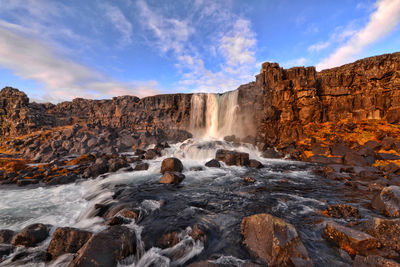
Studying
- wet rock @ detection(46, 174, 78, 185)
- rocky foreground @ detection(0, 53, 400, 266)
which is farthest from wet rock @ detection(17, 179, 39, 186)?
wet rock @ detection(46, 174, 78, 185)

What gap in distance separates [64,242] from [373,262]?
343 inches

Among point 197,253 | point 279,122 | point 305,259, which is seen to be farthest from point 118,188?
point 279,122

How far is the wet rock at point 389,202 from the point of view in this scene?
6.70 metres

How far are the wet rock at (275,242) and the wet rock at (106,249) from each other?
389 cm

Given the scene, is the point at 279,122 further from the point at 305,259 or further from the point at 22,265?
the point at 22,265

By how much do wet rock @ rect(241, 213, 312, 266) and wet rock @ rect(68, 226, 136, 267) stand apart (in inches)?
153

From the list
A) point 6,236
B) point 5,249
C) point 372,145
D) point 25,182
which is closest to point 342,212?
point 5,249

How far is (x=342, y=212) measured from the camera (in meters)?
7.05

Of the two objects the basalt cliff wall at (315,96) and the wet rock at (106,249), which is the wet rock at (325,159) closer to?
the basalt cliff wall at (315,96)

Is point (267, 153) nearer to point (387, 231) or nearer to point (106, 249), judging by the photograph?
point (387, 231)

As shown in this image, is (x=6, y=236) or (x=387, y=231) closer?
(x=387, y=231)

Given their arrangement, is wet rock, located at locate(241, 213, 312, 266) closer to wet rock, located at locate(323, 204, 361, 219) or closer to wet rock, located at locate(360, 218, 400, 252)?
wet rock, located at locate(360, 218, 400, 252)

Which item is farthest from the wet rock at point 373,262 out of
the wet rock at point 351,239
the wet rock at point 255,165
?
the wet rock at point 255,165

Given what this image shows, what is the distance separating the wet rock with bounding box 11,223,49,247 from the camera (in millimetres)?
5438
